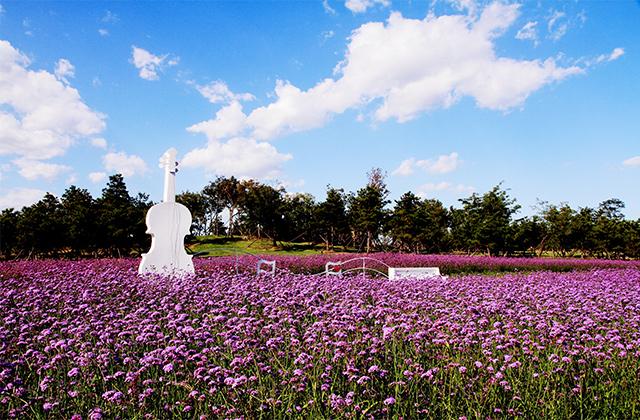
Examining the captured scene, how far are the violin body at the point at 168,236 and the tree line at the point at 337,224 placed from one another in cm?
1568

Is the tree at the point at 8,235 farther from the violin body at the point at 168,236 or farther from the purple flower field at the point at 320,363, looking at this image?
the purple flower field at the point at 320,363

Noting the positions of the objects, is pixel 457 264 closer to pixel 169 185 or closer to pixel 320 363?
pixel 169 185

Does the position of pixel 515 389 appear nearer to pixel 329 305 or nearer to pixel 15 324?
pixel 329 305

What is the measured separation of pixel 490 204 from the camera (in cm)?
3272

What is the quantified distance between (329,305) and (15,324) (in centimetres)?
364

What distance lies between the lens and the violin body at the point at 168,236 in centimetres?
1177

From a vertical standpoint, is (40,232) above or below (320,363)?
above

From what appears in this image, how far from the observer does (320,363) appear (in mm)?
3748

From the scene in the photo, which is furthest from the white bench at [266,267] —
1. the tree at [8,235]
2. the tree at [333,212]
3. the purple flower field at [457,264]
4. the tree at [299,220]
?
the tree at [299,220]

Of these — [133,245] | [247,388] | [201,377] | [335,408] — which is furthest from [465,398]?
[133,245]

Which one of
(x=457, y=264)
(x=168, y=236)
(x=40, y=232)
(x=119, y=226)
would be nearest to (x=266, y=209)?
(x=119, y=226)

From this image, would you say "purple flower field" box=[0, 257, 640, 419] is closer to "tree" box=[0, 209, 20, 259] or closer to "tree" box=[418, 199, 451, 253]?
"tree" box=[0, 209, 20, 259]

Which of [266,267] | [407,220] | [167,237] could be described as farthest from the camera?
[407,220]

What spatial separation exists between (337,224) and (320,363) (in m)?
37.8
